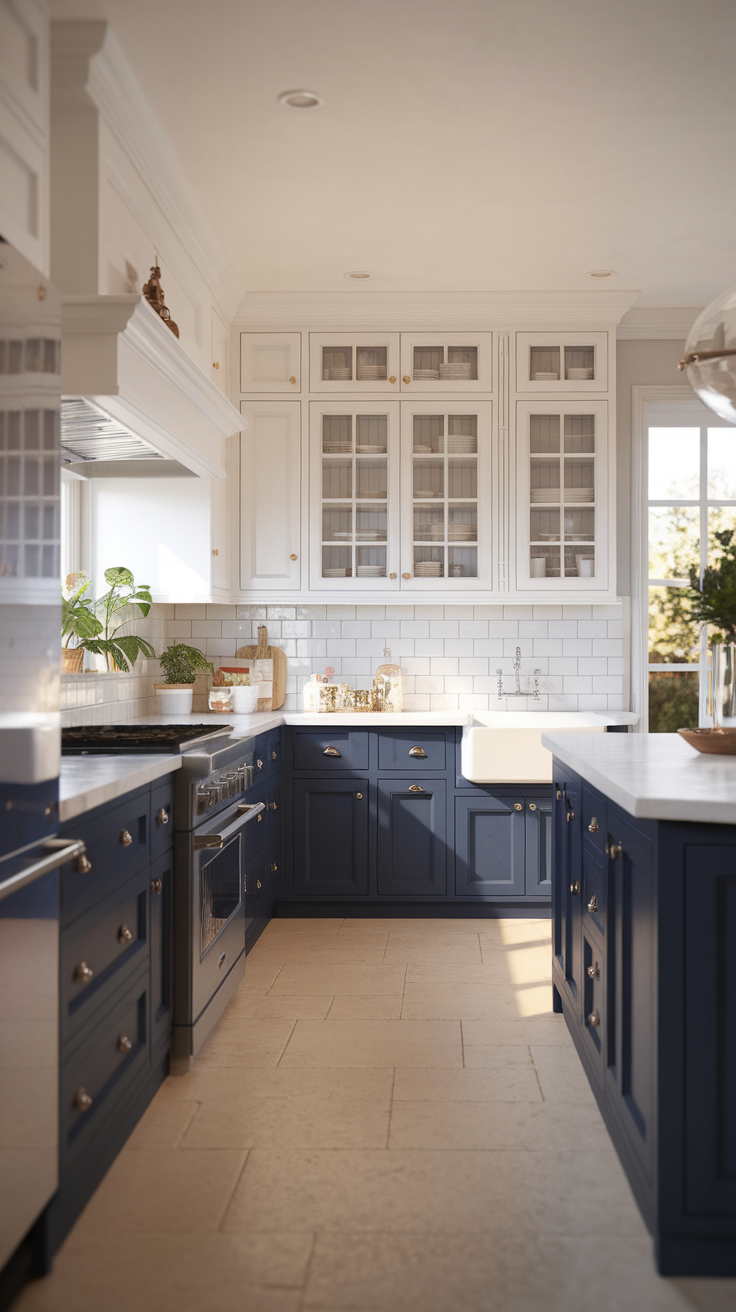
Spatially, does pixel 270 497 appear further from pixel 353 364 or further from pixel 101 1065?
pixel 101 1065

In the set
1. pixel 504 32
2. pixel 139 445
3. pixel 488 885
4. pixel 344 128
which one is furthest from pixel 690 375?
pixel 488 885

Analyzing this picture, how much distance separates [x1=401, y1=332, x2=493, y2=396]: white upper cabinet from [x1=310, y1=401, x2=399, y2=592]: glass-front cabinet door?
0.18 meters

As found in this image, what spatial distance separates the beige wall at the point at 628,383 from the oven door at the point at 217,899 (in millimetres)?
2450

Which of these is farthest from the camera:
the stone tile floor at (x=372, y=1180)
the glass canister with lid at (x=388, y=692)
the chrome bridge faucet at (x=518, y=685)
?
the chrome bridge faucet at (x=518, y=685)

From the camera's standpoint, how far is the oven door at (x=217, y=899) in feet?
9.70

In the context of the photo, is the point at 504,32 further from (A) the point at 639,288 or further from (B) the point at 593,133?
(A) the point at 639,288

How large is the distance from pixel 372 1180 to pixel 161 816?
103 cm

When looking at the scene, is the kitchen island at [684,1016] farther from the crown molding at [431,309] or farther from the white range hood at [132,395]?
the crown molding at [431,309]

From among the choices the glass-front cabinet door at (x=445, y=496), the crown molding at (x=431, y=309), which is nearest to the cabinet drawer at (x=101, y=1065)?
the glass-front cabinet door at (x=445, y=496)

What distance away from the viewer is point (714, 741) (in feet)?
8.72

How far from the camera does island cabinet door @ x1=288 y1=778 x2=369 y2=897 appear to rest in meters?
4.63

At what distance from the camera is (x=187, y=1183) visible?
2.29m

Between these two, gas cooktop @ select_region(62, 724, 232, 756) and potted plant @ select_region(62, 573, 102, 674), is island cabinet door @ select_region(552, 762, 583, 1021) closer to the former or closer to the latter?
gas cooktop @ select_region(62, 724, 232, 756)

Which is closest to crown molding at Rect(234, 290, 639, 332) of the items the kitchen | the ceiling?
the kitchen
